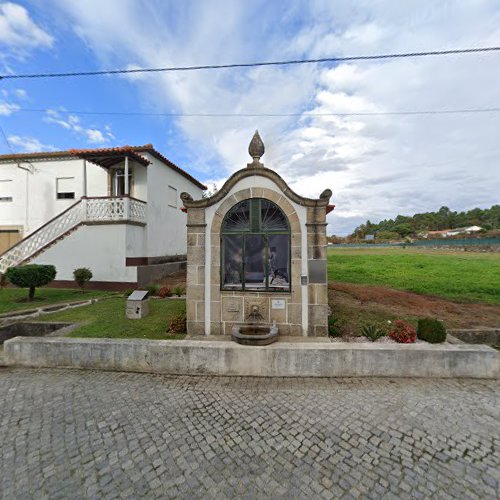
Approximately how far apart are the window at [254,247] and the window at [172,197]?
37.8ft

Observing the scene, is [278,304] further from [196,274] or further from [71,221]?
[71,221]

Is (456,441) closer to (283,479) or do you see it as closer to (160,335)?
(283,479)

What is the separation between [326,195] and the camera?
20.9 ft

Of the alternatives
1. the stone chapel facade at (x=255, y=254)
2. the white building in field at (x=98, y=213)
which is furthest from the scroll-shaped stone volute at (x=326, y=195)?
the white building in field at (x=98, y=213)

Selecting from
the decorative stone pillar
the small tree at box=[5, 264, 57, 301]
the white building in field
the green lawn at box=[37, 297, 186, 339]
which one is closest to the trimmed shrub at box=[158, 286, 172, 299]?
the green lawn at box=[37, 297, 186, 339]

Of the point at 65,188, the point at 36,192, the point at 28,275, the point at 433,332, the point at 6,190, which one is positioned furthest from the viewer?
the point at 6,190

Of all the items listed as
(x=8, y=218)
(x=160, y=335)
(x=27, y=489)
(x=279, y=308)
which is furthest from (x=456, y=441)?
(x=8, y=218)

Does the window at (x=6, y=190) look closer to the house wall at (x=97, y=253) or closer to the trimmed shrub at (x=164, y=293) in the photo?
the house wall at (x=97, y=253)

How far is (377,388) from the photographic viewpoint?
178 inches

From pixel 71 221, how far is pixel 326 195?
13.3 meters

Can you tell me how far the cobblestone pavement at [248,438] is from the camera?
2631mm

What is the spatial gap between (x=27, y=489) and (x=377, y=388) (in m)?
4.81

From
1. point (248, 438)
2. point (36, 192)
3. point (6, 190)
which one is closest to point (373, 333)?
point (248, 438)

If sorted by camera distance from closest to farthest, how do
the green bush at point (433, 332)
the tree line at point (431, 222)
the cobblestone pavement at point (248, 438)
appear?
the cobblestone pavement at point (248, 438) → the green bush at point (433, 332) → the tree line at point (431, 222)
